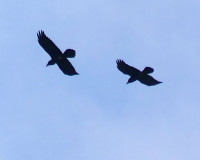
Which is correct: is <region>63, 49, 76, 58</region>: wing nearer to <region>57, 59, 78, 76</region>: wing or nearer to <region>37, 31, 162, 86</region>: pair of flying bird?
<region>37, 31, 162, 86</region>: pair of flying bird

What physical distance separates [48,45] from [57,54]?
0.68 meters

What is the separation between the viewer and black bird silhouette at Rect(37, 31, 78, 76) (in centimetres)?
3489

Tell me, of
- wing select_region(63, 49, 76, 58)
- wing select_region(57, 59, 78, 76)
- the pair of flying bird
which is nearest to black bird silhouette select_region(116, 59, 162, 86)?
the pair of flying bird

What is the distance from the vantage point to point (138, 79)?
3706cm

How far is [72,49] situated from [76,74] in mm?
1507

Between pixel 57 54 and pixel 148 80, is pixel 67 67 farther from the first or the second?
pixel 148 80

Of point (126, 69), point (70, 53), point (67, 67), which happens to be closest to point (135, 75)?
point (126, 69)

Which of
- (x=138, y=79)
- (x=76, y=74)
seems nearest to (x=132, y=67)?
(x=138, y=79)

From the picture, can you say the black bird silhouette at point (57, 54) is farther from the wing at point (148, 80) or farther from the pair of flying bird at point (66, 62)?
the wing at point (148, 80)

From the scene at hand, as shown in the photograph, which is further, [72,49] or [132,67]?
[132,67]

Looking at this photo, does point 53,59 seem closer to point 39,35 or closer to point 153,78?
point 39,35

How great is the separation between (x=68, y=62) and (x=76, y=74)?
2.44 ft

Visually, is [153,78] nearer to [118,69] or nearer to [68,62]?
[118,69]

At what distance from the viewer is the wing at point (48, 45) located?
35.0 meters
